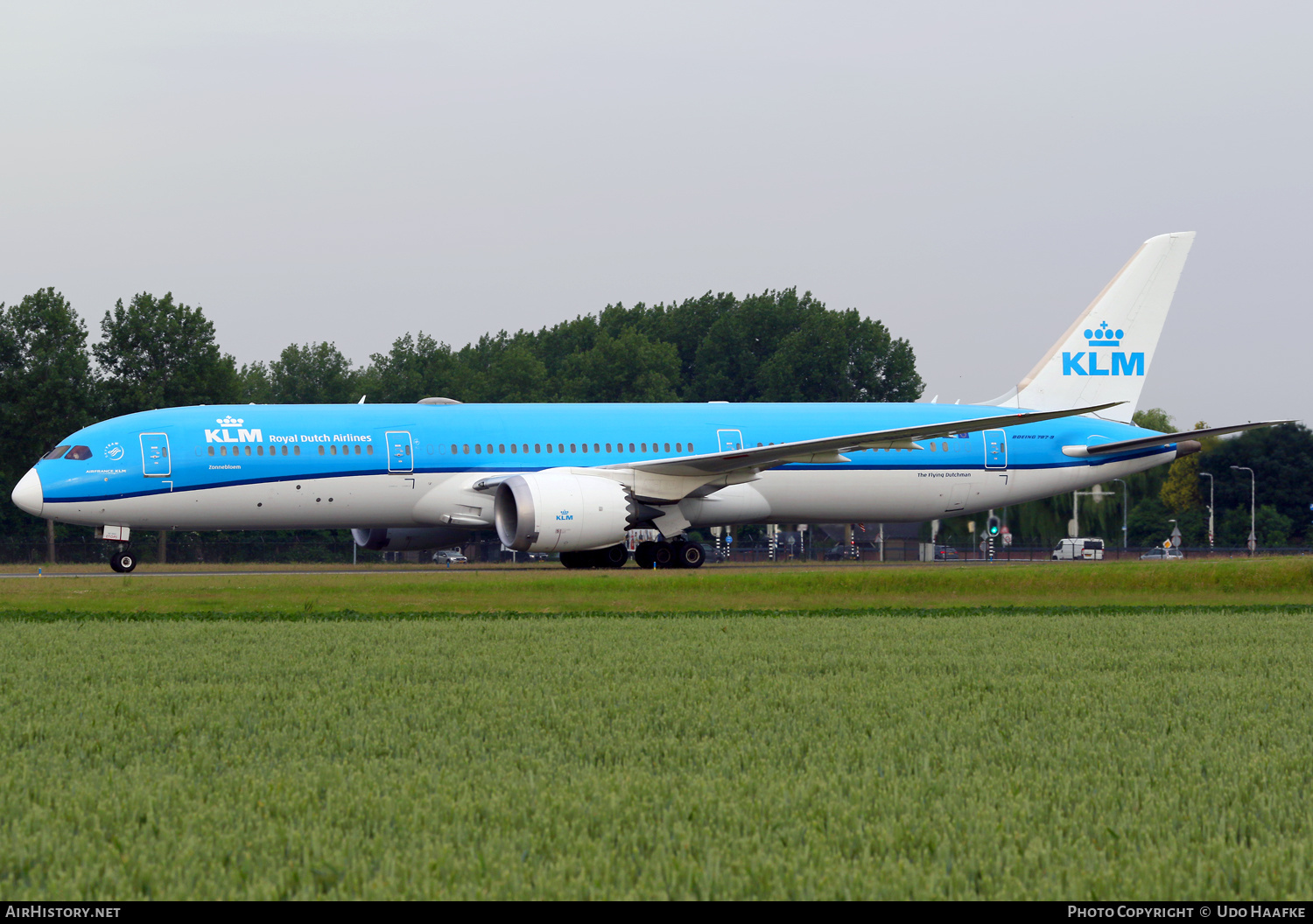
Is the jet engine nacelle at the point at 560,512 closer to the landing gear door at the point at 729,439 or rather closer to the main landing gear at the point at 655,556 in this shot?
the main landing gear at the point at 655,556

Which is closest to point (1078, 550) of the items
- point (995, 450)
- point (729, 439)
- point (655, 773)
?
point (995, 450)

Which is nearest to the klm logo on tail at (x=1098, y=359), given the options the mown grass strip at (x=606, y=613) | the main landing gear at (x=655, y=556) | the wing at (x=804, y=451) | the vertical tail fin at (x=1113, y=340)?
the vertical tail fin at (x=1113, y=340)

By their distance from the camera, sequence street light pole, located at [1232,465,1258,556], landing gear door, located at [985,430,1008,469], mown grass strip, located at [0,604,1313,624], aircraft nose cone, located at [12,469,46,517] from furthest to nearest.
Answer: street light pole, located at [1232,465,1258,556] < landing gear door, located at [985,430,1008,469] < aircraft nose cone, located at [12,469,46,517] < mown grass strip, located at [0,604,1313,624]

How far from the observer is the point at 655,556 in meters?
28.0

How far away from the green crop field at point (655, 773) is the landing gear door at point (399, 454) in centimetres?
1492

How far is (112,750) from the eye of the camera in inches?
270

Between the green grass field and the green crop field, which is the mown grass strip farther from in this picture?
the green crop field

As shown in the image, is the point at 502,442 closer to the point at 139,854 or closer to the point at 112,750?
the point at 112,750

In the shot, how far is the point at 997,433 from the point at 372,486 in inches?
560

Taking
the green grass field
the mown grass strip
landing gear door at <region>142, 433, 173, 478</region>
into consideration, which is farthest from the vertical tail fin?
landing gear door at <region>142, 433, 173, 478</region>

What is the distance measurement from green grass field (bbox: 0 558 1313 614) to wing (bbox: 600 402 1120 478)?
12.3 ft

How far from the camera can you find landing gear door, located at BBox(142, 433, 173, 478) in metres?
25.5
